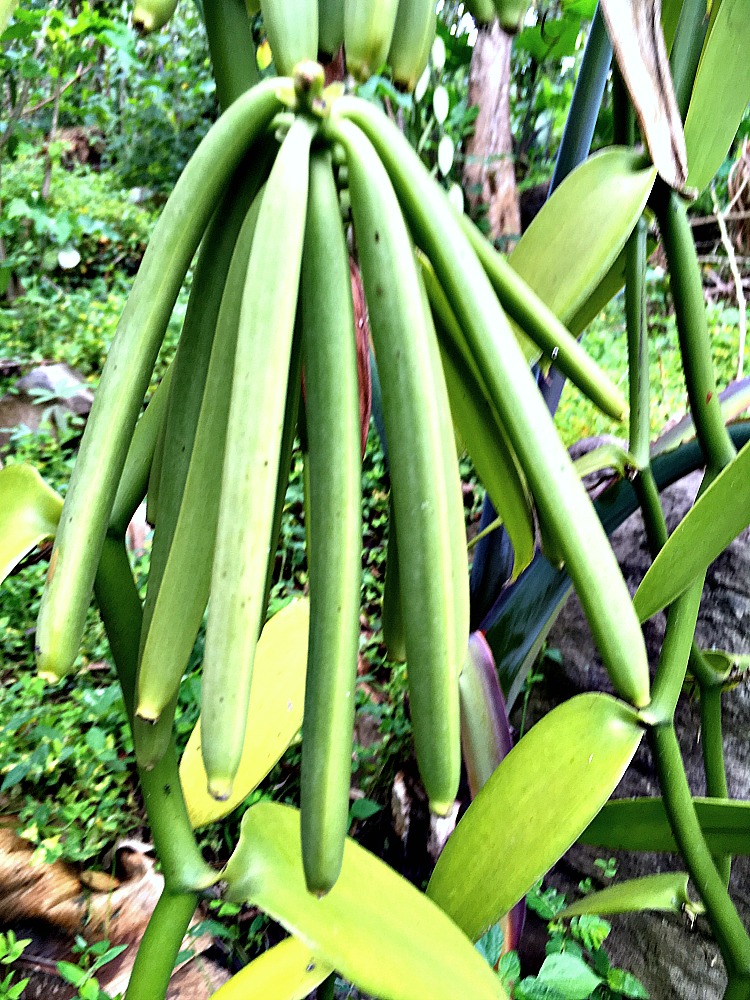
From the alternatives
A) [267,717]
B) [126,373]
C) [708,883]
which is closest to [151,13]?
[126,373]

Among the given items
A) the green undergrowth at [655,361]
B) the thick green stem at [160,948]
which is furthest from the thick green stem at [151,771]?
the green undergrowth at [655,361]

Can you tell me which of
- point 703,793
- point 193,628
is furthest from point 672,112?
point 703,793

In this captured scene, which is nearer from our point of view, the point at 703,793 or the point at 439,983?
the point at 439,983

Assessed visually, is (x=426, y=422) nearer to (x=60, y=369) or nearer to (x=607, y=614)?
(x=607, y=614)

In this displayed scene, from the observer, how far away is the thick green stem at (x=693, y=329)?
1.47 ft

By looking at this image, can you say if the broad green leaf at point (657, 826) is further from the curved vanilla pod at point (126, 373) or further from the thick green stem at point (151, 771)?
the curved vanilla pod at point (126, 373)

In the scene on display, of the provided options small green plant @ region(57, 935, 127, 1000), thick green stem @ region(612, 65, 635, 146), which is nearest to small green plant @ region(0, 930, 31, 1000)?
small green plant @ region(57, 935, 127, 1000)

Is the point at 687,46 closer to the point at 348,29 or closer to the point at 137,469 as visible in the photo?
the point at 348,29

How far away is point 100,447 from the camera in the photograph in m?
0.29

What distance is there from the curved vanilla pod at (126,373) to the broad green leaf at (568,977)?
2.27 feet

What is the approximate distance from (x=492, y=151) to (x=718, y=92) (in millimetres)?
Answer: 1721

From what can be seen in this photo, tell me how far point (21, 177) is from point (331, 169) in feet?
9.00

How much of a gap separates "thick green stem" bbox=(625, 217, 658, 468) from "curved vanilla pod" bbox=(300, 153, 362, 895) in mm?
291

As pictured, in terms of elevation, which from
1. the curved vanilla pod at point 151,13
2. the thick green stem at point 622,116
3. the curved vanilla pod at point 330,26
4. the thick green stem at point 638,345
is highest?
the curved vanilla pod at point 151,13
